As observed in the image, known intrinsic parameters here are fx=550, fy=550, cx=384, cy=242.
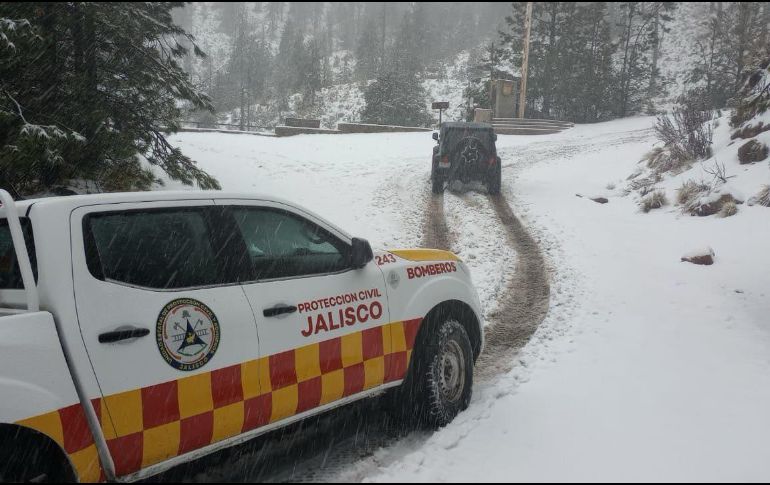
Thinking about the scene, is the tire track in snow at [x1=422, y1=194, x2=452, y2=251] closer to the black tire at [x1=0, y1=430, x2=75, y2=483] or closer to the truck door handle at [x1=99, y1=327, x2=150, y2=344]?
the truck door handle at [x1=99, y1=327, x2=150, y2=344]

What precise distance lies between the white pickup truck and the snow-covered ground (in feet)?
2.21

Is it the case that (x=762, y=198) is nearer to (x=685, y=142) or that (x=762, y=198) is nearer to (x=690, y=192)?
(x=690, y=192)

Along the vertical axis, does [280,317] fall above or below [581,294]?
above

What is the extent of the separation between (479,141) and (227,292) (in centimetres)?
1249

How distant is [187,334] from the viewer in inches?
107

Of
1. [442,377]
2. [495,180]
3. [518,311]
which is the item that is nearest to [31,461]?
[442,377]

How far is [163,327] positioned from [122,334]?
0.19 metres

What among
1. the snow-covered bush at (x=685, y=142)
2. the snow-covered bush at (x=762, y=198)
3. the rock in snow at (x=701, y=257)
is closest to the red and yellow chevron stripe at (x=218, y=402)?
the rock in snow at (x=701, y=257)

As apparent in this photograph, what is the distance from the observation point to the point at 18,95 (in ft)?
25.1

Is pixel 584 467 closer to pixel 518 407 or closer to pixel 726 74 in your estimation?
pixel 518 407

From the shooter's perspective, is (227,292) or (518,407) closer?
(227,292)

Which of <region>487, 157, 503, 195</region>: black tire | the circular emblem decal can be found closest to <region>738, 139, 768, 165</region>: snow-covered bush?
<region>487, 157, 503, 195</region>: black tire

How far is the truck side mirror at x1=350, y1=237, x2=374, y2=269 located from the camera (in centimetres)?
356

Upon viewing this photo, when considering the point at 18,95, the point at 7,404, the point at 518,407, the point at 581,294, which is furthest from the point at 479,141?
the point at 7,404
